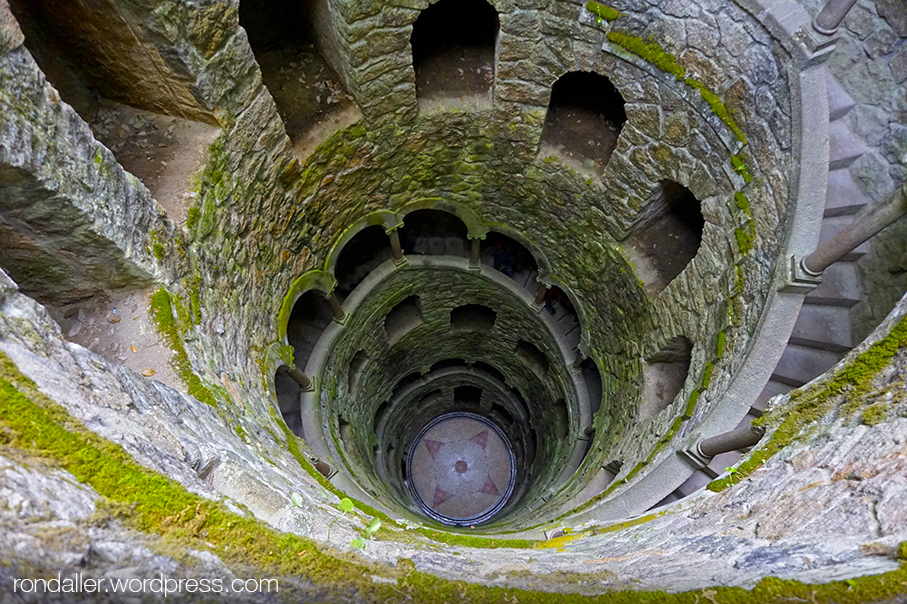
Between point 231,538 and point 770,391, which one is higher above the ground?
point 770,391

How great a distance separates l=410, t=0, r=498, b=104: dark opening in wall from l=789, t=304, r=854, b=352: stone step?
4.62 meters

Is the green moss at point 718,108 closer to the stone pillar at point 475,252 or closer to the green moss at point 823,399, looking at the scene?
the green moss at point 823,399

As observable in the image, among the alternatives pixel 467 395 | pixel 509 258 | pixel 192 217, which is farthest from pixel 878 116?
pixel 467 395

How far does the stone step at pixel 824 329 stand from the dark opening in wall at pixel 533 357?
17.7 feet

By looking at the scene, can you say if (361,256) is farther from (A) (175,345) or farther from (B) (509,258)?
(A) (175,345)

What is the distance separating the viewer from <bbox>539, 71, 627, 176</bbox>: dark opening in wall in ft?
21.7

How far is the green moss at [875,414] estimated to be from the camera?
89.3 inches

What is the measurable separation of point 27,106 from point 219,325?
2.29 m

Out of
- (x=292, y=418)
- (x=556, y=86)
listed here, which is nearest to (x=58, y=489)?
(x=292, y=418)

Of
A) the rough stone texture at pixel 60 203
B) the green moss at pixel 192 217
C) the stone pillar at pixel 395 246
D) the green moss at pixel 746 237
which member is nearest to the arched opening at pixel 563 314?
the stone pillar at pixel 395 246

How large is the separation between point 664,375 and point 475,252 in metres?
3.86

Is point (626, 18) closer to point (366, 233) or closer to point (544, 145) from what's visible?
point (544, 145)

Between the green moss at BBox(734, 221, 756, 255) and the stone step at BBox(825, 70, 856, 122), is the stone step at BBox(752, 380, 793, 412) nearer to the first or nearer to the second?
the green moss at BBox(734, 221, 756, 255)

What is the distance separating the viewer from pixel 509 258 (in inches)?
370
